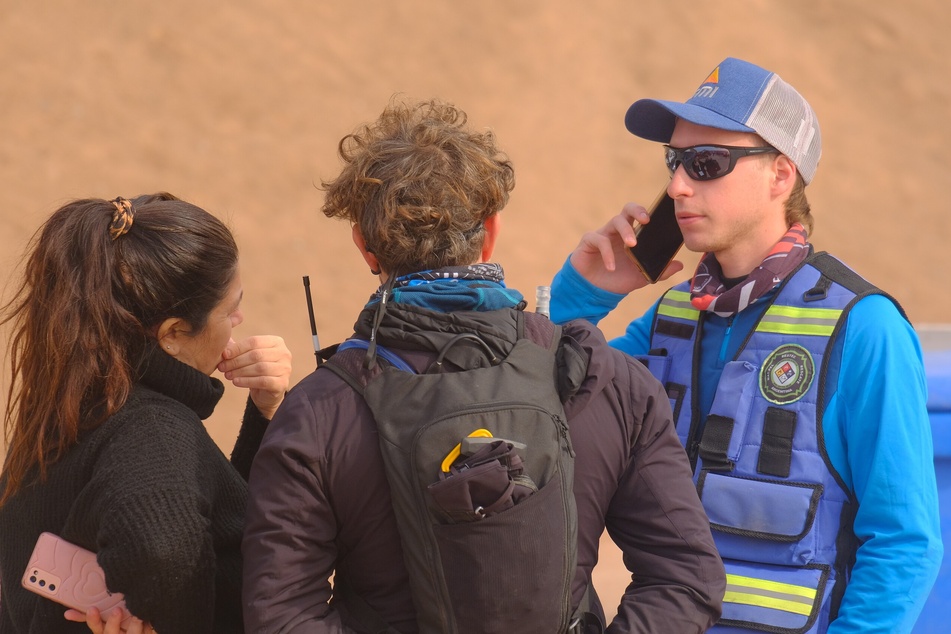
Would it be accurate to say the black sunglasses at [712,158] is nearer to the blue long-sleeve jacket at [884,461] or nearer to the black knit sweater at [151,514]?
the blue long-sleeve jacket at [884,461]

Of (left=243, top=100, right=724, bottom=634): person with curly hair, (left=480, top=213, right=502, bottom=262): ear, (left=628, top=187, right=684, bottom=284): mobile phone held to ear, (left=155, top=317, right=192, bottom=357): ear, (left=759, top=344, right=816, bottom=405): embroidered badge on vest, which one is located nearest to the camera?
(left=243, top=100, right=724, bottom=634): person with curly hair

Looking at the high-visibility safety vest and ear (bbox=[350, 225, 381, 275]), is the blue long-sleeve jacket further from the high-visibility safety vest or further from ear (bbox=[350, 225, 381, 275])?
ear (bbox=[350, 225, 381, 275])

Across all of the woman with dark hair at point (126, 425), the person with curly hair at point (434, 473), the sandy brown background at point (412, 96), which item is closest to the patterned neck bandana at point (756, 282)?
the person with curly hair at point (434, 473)

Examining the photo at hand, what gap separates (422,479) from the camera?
6.04ft

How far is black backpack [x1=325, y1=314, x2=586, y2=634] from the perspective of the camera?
1.81 m

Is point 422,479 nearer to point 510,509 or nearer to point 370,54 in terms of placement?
point 510,509

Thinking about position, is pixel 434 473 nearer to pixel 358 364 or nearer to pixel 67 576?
pixel 358 364

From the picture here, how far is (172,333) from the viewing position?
2330 mm

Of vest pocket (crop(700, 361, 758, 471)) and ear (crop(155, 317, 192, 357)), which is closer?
ear (crop(155, 317, 192, 357))

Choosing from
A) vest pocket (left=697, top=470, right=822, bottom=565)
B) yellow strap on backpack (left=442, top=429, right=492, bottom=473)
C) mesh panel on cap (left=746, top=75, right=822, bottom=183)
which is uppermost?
mesh panel on cap (left=746, top=75, right=822, bottom=183)

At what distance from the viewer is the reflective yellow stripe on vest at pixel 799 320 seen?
270cm

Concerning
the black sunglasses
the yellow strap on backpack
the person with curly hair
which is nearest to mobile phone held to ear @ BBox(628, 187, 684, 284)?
the black sunglasses

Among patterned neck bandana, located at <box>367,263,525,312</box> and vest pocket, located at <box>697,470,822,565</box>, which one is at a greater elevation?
patterned neck bandana, located at <box>367,263,525,312</box>

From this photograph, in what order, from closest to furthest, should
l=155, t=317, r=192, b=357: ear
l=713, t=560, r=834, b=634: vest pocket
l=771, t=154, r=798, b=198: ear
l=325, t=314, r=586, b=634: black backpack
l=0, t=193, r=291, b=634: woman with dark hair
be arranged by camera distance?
l=325, t=314, r=586, b=634: black backpack → l=0, t=193, r=291, b=634: woman with dark hair → l=155, t=317, r=192, b=357: ear → l=713, t=560, r=834, b=634: vest pocket → l=771, t=154, r=798, b=198: ear
